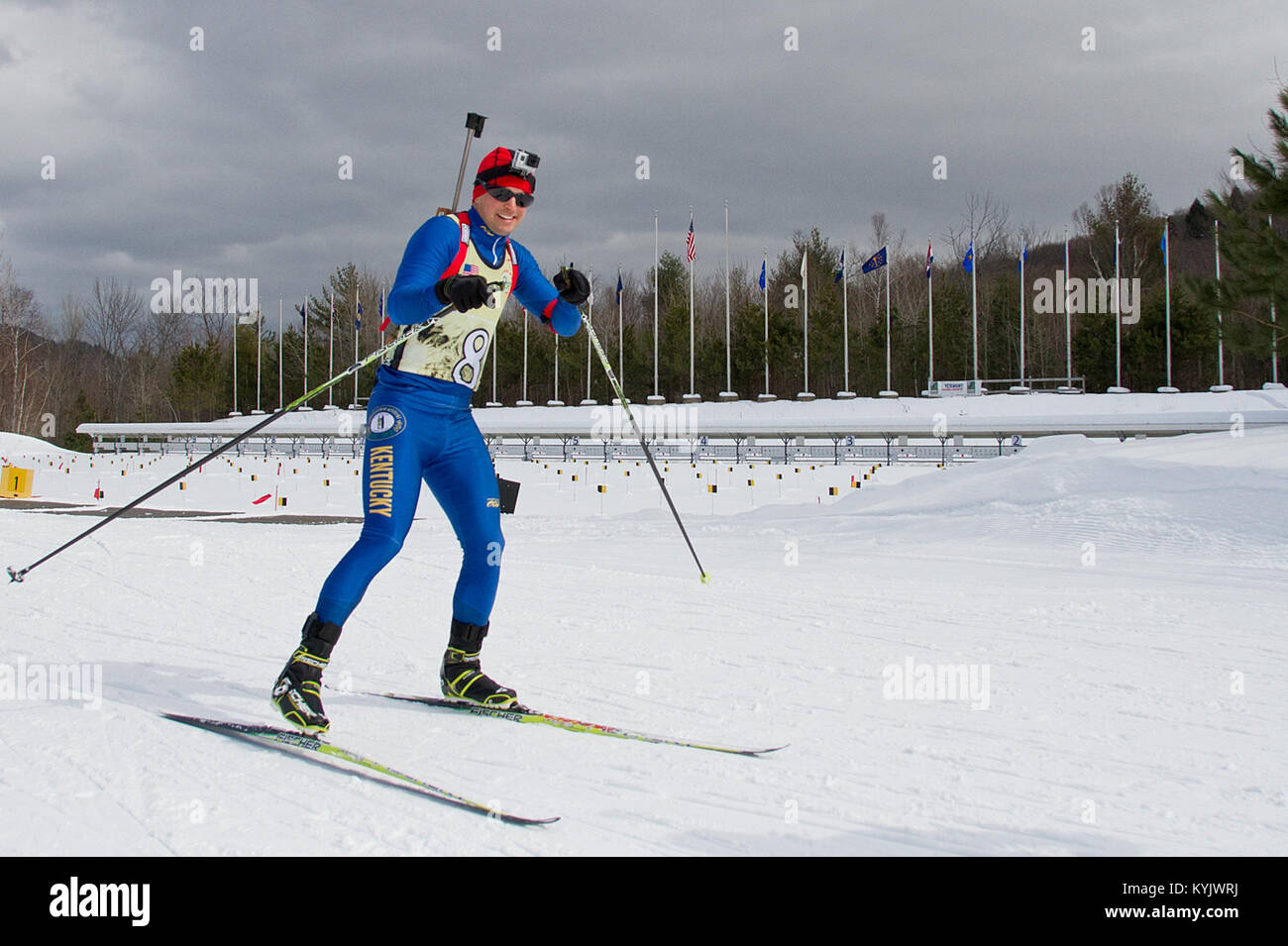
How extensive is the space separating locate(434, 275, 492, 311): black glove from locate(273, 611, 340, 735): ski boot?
140 centimetres

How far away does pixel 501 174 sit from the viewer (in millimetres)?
4379

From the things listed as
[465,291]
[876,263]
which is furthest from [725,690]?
[876,263]

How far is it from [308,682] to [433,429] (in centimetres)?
116

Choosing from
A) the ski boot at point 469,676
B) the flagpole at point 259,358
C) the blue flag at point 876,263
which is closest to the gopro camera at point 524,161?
the ski boot at point 469,676

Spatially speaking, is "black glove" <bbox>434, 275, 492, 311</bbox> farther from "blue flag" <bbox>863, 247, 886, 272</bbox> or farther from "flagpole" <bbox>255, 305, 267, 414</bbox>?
"flagpole" <bbox>255, 305, 267, 414</bbox>

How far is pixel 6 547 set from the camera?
997 cm

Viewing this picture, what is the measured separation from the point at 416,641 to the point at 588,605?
1.43 metres

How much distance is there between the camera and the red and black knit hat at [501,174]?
14.4 ft

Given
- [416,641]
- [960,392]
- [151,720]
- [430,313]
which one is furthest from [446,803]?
[960,392]

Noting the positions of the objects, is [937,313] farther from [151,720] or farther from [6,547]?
[151,720]

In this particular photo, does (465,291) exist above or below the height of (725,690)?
above

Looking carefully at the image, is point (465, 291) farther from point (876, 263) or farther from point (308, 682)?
point (876, 263)

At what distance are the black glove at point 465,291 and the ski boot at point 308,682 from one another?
4.60 feet

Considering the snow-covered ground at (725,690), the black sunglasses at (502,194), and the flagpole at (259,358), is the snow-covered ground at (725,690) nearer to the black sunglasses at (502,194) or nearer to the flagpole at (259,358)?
the black sunglasses at (502,194)
